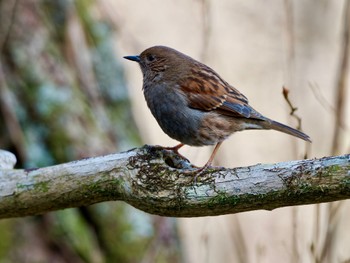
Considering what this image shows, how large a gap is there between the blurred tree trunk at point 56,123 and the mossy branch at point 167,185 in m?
1.71

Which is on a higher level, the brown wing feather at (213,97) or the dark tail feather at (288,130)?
the brown wing feather at (213,97)

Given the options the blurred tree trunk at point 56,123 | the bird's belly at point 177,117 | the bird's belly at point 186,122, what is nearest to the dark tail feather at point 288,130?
the bird's belly at point 186,122

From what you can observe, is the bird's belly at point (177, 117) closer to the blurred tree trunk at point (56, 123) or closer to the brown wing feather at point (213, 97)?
the brown wing feather at point (213, 97)

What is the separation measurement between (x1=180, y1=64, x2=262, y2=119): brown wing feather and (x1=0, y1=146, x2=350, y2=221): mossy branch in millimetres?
934

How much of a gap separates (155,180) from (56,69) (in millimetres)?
2830

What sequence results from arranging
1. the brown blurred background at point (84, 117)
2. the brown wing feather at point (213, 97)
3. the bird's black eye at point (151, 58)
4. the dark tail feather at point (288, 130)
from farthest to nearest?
1. the bird's black eye at point (151, 58)
2. the brown blurred background at point (84, 117)
3. the brown wing feather at point (213, 97)
4. the dark tail feather at point (288, 130)

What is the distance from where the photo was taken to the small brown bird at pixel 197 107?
4.48 metres

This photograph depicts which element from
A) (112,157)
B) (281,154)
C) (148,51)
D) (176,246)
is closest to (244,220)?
(281,154)

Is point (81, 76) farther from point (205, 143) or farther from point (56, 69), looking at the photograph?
point (205, 143)

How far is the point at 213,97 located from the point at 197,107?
161 mm

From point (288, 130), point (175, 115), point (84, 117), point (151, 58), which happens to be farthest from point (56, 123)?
point (288, 130)

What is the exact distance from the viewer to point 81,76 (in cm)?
614

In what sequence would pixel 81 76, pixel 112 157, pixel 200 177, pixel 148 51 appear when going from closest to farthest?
pixel 200 177 < pixel 112 157 < pixel 148 51 < pixel 81 76

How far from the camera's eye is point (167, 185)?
3.21 meters
